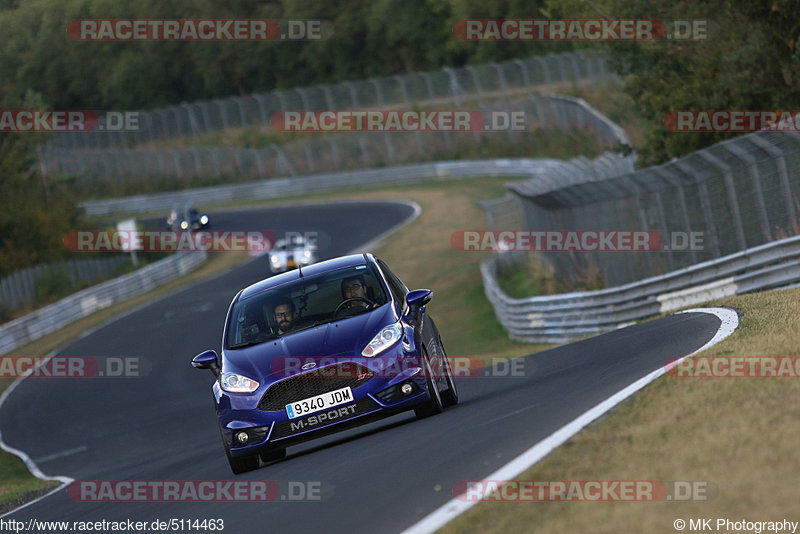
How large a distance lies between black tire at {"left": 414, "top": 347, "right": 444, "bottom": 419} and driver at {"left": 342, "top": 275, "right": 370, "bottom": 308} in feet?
2.48

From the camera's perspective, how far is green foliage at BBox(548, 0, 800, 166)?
20188 millimetres

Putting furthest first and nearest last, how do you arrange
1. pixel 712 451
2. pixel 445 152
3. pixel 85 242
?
pixel 445 152 < pixel 85 242 < pixel 712 451

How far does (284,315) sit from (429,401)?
1512 mm

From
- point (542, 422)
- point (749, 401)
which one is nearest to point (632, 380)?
point (542, 422)

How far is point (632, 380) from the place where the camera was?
28.8 ft

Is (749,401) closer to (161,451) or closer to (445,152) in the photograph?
(161,451)

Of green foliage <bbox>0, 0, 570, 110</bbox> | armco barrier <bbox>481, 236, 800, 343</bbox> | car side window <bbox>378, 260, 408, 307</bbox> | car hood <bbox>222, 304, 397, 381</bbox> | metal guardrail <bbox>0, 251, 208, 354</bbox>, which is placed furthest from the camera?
green foliage <bbox>0, 0, 570, 110</bbox>

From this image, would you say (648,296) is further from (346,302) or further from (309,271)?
(346,302)

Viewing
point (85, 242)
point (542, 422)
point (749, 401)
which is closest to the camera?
point (749, 401)

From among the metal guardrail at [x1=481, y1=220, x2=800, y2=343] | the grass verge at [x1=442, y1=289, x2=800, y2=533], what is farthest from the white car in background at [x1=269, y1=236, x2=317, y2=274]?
the grass verge at [x1=442, y1=289, x2=800, y2=533]

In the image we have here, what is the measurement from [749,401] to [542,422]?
165 cm

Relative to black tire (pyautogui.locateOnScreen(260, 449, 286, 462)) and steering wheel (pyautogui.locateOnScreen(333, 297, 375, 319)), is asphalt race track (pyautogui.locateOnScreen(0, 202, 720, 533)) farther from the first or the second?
steering wheel (pyautogui.locateOnScreen(333, 297, 375, 319))

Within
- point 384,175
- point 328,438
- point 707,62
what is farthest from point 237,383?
point 384,175

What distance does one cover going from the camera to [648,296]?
18562mm
